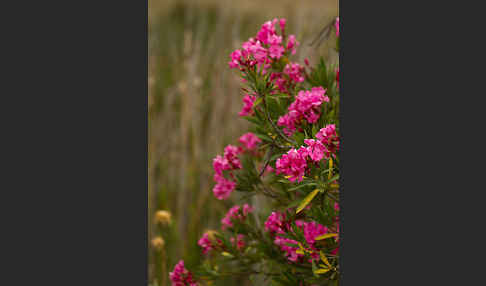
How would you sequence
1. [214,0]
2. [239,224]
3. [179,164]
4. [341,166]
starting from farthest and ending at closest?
[214,0] → [179,164] → [239,224] → [341,166]

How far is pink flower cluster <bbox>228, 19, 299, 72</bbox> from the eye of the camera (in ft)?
2.68

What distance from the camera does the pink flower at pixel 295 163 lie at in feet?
2.44

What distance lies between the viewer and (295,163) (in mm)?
745

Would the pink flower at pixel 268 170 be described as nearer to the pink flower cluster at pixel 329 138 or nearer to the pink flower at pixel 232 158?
the pink flower at pixel 232 158

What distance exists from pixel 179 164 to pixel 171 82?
0.41 meters

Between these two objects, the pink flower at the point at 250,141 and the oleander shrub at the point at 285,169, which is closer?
the oleander shrub at the point at 285,169

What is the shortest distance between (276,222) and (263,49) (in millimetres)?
365

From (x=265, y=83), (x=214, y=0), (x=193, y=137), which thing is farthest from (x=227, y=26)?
(x=265, y=83)

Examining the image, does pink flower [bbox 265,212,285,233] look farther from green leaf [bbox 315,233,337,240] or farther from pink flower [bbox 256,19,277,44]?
pink flower [bbox 256,19,277,44]

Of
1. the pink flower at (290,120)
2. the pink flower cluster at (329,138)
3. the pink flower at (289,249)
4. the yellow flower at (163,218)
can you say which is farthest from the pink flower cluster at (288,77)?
the yellow flower at (163,218)

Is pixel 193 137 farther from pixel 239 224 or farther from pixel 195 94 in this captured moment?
pixel 239 224

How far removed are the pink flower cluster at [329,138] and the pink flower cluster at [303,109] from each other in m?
0.07

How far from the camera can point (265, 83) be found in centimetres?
81

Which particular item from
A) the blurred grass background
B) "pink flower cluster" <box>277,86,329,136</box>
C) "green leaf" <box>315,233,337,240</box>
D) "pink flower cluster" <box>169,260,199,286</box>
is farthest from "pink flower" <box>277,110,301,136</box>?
the blurred grass background
